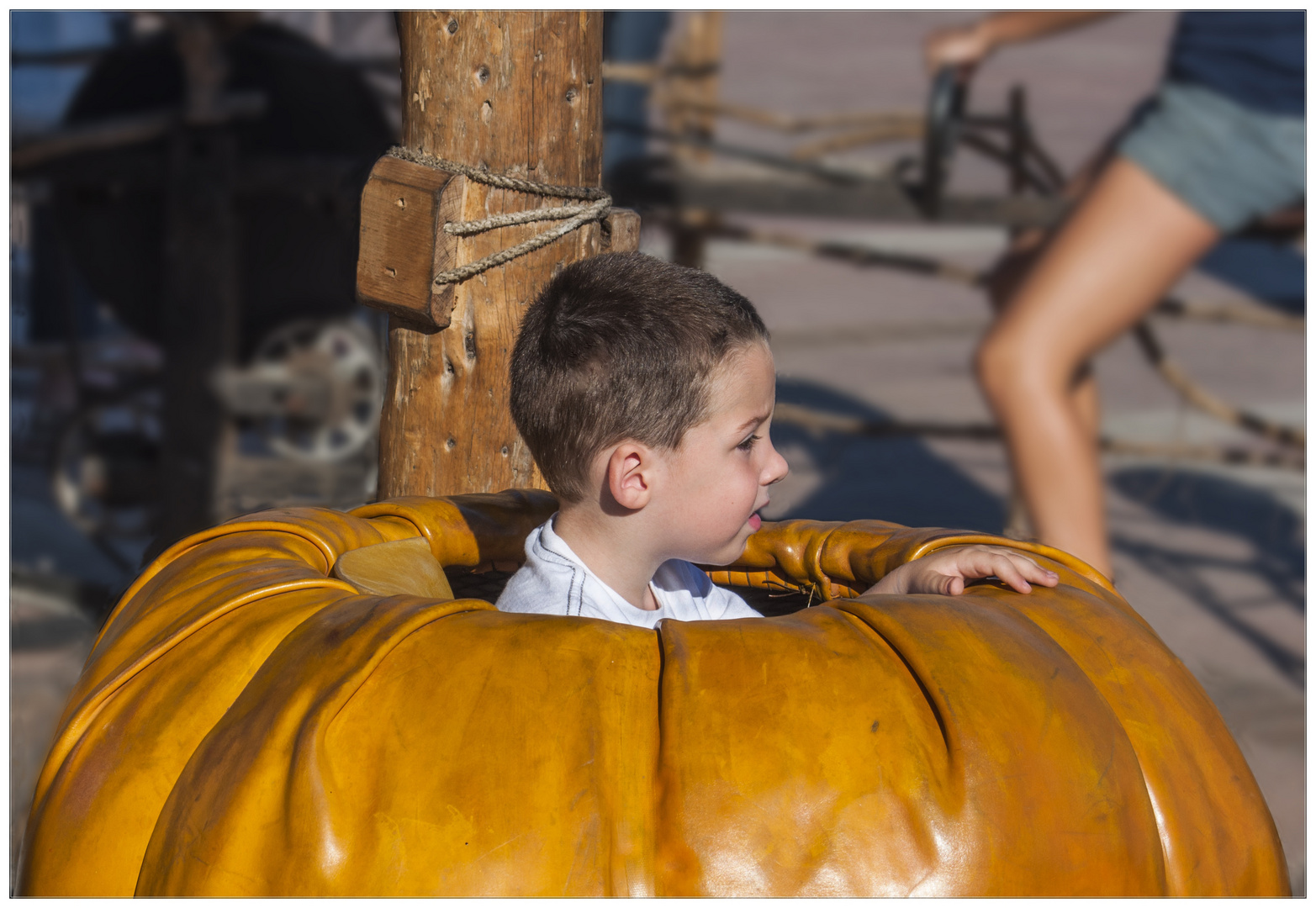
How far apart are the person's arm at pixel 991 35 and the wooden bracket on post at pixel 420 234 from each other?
Result: 4.43 feet

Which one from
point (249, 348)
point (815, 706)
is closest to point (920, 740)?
point (815, 706)

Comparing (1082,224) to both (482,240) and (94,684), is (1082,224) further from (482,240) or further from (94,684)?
(94,684)

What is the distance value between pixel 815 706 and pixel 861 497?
4.41 m

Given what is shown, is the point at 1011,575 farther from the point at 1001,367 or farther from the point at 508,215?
the point at 1001,367

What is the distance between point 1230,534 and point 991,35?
10.3ft

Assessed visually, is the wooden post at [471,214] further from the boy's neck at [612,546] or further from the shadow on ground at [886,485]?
the shadow on ground at [886,485]

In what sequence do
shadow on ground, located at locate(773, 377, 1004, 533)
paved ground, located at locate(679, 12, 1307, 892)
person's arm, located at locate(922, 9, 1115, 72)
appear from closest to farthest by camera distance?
person's arm, located at locate(922, 9, 1115, 72)
paved ground, located at locate(679, 12, 1307, 892)
shadow on ground, located at locate(773, 377, 1004, 533)

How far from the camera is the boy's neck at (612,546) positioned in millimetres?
1482

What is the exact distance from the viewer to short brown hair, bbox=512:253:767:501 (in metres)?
1.37

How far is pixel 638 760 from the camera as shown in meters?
0.99

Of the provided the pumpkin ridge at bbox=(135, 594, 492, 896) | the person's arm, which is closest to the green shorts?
the person's arm

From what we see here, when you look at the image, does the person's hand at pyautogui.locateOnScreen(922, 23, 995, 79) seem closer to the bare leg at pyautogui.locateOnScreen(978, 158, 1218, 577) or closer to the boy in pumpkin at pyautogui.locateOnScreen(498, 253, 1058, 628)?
the bare leg at pyautogui.locateOnScreen(978, 158, 1218, 577)

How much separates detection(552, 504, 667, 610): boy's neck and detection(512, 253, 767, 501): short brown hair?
0.04 metres

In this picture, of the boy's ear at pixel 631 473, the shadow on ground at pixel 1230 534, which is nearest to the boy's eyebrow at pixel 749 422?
the boy's ear at pixel 631 473
